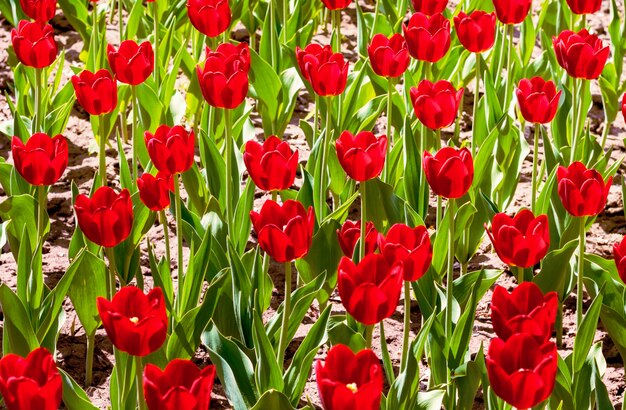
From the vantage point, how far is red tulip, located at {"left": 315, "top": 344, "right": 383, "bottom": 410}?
5.03 feet

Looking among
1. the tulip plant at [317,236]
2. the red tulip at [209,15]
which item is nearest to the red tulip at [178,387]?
the tulip plant at [317,236]

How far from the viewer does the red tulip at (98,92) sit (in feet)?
8.50

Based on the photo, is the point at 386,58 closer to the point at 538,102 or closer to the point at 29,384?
the point at 538,102

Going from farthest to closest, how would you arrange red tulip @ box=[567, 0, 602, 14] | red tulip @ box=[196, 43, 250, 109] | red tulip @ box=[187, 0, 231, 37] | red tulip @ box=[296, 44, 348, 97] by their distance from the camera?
red tulip @ box=[567, 0, 602, 14] → red tulip @ box=[187, 0, 231, 37] → red tulip @ box=[296, 44, 348, 97] → red tulip @ box=[196, 43, 250, 109]

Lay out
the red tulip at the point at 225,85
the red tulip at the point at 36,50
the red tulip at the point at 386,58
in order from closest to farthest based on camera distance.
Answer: the red tulip at the point at 225,85, the red tulip at the point at 386,58, the red tulip at the point at 36,50

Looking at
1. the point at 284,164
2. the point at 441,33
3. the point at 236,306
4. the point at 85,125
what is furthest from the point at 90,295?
the point at 85,125

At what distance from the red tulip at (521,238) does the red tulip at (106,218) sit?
0.67 m

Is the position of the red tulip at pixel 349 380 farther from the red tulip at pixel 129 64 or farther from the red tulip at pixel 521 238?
the red tulip at pixel 129 64

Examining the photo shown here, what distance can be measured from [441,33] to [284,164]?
772mm

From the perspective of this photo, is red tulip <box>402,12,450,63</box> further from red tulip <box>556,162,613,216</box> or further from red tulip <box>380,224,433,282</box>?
red tulip <box>380,224,433,282</box>

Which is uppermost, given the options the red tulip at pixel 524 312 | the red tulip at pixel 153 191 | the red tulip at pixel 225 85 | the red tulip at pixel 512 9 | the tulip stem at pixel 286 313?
the red tulip at pixel 512 9

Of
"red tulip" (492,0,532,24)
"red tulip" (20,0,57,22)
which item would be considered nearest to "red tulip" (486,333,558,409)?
"red tulip" (492,0,532,24)

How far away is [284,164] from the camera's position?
2240 millimetres

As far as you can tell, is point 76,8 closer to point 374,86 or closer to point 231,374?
point 374,86
